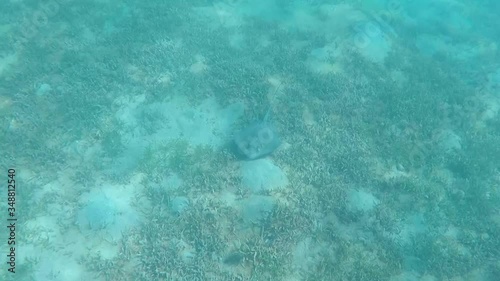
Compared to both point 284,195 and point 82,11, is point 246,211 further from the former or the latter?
point 82,11

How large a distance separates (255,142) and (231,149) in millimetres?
777

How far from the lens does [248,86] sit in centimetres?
1121

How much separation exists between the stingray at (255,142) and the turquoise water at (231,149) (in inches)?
3.6

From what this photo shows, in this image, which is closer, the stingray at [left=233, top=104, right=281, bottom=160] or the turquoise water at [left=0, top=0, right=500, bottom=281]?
the turquoise water at [left=0, top=0, right=500, bottom=281]

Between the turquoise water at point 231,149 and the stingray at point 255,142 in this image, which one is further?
A: the stingray at point 255,142

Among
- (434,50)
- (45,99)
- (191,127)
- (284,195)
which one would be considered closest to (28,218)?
(45,99)

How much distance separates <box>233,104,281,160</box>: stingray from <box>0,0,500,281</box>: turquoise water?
9 cm

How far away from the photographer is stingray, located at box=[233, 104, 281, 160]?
29.8 ft

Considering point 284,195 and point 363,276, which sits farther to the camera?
point 284,195

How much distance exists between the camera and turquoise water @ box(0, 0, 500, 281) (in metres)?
7.89

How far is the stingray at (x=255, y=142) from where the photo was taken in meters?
9.09

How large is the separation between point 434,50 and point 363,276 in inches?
482

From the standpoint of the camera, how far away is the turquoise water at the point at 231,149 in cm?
789

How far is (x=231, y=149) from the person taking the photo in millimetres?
9477
